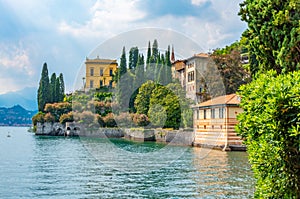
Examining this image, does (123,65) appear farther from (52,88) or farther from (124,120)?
(52,88)

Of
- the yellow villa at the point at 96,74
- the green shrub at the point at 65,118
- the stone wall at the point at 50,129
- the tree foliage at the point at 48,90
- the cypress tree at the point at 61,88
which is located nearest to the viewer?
the green shrub at the point at 65,118

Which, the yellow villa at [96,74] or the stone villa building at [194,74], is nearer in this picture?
the stone villa building at [194,74]

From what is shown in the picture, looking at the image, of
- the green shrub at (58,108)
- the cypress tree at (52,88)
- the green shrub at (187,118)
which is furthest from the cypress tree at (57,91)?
the green shrub at (187,118)

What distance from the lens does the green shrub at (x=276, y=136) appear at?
284 inches

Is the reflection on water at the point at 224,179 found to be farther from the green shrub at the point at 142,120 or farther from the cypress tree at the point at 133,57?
the cypress tree at the point at 133,57

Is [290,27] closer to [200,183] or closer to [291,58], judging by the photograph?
[291,58]

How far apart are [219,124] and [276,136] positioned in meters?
31.7

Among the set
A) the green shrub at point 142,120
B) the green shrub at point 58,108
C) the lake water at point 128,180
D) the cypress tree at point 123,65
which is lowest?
the lake water at point 128,180

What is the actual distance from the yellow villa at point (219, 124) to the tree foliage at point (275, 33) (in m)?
17.2

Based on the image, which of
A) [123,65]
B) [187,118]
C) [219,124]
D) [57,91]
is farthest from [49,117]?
[219,124]

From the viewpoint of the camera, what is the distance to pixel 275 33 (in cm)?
1722

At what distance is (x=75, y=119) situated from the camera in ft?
245

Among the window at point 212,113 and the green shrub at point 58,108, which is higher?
the green shrub at point 58,108

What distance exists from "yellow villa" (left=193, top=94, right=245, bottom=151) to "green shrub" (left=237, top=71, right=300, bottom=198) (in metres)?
26.9
